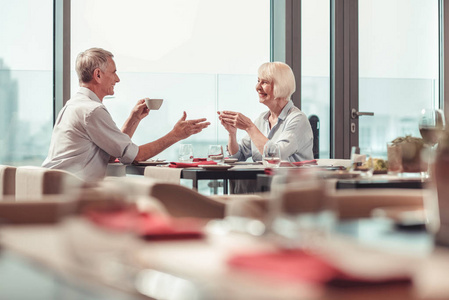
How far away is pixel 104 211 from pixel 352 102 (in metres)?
5.44

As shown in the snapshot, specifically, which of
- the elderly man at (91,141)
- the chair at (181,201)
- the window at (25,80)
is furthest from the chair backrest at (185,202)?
the window at (25,80)

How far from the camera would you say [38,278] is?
727 mm

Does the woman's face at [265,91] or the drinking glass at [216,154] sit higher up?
the woman's face at [265,91]

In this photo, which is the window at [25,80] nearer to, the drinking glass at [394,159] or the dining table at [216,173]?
the dining table at [216,173]

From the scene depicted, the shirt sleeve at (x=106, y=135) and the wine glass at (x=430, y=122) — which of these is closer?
the wine glass at (x=430, y=122)

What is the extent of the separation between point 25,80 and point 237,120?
5.79 ft

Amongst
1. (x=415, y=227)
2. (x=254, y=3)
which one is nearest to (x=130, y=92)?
(x=254, y=3)

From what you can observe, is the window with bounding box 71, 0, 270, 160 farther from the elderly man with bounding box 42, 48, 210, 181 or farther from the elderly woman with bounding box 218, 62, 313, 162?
the elderly man with bounding box 42, 48, 210, 181

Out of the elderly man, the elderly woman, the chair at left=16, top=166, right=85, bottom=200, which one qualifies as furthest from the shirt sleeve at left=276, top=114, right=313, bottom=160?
the chair at left=16, top=166, right=85, bottom=200

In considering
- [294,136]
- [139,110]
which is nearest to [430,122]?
[294,136]

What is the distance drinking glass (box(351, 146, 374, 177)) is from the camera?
8.36 ft

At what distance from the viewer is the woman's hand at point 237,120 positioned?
13.3 ft

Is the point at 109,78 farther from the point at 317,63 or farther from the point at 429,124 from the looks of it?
→ the point at 317,63

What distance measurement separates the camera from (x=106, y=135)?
3500mm
